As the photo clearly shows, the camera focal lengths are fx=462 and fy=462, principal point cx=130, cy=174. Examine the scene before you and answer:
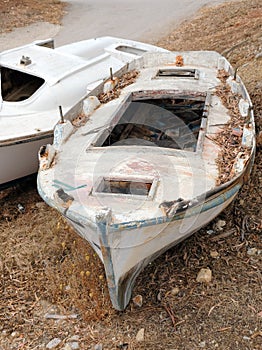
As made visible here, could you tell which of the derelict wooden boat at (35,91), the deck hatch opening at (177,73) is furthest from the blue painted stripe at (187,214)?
the derelict wooden boat at (35,91)

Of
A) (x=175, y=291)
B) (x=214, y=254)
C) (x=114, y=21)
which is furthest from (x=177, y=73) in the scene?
(x=114, y=21)

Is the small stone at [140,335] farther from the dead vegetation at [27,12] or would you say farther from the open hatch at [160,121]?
the dead vegetation at [27,12]

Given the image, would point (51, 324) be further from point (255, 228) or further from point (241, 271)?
point (255, 228)

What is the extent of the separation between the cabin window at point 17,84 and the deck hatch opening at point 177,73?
194 centimetres

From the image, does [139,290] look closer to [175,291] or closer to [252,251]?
[175,291]

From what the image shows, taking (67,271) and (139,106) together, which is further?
(139,106)

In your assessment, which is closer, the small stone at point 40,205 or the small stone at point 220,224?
the small stone at point 220,224

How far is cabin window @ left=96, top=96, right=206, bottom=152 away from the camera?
632cm

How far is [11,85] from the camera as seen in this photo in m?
7.67

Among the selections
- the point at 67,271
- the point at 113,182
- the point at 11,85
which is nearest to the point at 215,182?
the point at 113,182

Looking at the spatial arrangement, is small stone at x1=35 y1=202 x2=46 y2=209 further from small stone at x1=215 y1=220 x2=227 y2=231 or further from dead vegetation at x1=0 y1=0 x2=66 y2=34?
dead vegetation at x1=0 y1=0 x2=66 y2=34

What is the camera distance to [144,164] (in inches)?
187

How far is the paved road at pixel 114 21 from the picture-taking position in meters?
14.8

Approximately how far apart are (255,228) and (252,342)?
156 cm
